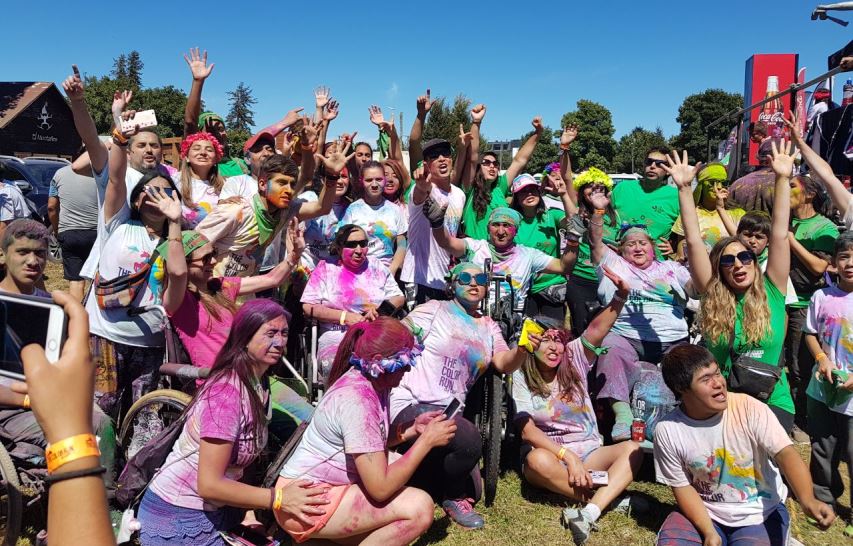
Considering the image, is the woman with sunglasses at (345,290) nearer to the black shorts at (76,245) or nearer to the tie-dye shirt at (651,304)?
the tie-dye shirt at (651,304)

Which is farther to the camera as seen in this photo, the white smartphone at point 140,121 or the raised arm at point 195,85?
the raised arm at point 195,85

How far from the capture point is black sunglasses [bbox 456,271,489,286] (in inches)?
159

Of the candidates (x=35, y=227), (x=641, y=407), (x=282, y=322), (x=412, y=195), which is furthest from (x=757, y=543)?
(x=35, y=227)

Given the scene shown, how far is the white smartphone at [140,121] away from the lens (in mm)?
4005

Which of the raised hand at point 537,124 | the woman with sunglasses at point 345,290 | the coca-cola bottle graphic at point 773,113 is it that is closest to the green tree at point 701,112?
the coca-cola bottle graphic at point 773,113

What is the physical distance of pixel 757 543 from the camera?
300 centimetres

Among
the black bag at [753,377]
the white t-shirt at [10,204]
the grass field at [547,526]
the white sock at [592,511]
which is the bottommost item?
the grass field at [547,526]

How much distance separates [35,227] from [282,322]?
1.74 metres

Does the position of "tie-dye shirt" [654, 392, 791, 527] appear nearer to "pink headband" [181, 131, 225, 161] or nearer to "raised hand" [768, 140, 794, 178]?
"raised hand" [768, 140, 794, 178]

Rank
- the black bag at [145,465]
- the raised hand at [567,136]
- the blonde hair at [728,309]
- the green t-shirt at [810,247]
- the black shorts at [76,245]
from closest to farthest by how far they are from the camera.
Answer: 1. the black bag at [145,465]
2. the blonde hair at [728,309]
3. the green t-shirt at [810,247]
4. the raised hand at [567,136]
5. the black shorts at [76,245]

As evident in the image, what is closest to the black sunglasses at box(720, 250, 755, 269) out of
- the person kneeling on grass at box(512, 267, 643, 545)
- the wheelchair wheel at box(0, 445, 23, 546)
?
the person kneeling on grass at box(512, 267, 643, 545)

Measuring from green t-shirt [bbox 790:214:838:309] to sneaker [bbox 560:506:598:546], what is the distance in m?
2.53

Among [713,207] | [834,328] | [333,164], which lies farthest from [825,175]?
[333,164]

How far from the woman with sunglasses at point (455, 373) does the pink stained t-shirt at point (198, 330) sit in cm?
111
